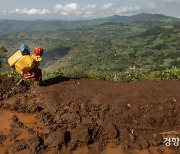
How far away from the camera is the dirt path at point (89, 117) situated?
23.0 feet

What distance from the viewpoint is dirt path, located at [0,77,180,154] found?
7008 mm

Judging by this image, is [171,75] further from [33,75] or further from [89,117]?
[33,75]

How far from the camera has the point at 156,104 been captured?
8758mm

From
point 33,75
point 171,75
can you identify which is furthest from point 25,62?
point 171,75

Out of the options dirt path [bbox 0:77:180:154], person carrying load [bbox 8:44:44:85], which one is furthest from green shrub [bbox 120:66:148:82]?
person carrying load [bbox 8:44:44:85]

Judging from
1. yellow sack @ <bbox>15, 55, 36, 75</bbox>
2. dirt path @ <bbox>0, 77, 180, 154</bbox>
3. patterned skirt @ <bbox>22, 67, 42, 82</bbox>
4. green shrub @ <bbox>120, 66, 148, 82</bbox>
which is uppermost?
yellow sack @ <bbox>15, 55, 36, 75</bbox>

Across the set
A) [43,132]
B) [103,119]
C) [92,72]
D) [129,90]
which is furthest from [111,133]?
[92,72]

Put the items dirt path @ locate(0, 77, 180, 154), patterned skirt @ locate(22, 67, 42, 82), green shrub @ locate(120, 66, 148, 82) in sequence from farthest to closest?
green shrub @ locate(120, 66, 148, 82)
patterned skirt @ locate(22, 67, 42, 82)
dirt path @ locate(0, 77, 180, 154)

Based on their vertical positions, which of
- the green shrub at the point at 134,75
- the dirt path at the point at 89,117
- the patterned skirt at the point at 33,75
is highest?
the patterned skirt at the point at 33,75

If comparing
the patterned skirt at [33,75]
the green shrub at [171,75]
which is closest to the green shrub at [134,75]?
→ the green shrub at [171,75]

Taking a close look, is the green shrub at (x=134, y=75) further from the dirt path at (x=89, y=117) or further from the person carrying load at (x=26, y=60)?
the person carrying load at (x=26, y=60)

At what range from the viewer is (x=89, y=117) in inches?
325

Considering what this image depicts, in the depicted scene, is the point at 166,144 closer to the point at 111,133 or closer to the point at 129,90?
the point at 111,133

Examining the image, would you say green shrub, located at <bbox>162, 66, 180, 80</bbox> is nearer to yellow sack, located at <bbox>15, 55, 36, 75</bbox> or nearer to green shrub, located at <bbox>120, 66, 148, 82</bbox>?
green shrub, located at <bbox>120, 66, 148, 82</bbox>
